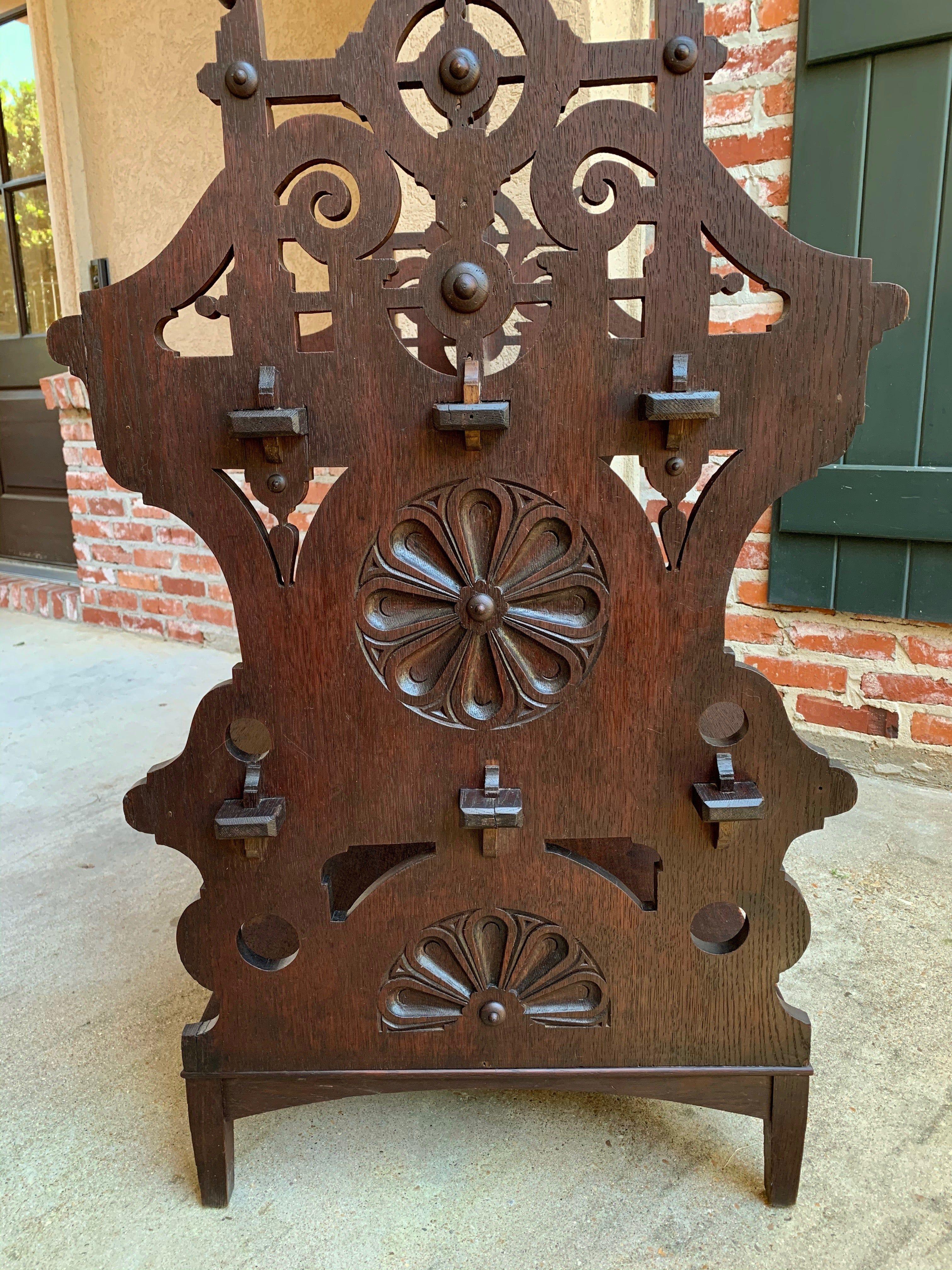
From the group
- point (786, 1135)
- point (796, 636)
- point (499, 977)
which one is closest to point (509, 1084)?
point (499, 977)

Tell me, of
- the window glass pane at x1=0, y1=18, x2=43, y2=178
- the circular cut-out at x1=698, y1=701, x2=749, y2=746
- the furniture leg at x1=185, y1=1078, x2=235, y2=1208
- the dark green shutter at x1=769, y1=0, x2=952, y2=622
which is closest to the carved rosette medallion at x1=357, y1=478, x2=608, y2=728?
the circular cut-out at x1=698, y1=701, x2=749, y2=746

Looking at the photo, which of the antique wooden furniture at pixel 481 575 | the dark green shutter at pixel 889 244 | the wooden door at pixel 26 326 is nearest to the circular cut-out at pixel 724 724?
the antique wooden furniture at pixel 481 575

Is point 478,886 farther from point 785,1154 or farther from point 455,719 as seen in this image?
point 785,1154

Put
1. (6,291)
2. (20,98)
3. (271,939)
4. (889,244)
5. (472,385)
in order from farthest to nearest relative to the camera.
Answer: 1. (6,291)
2. (20,98)
3. (889,244)
4. (271,939)
5. (472,385)

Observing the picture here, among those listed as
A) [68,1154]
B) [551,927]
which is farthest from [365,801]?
[68,1154]

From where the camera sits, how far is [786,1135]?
95cm

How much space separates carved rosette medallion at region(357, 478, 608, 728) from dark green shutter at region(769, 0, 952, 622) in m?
0.89

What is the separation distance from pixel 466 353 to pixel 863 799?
149cm

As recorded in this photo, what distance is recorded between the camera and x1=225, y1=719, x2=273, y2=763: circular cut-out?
0.91 metres

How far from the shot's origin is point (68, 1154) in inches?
41.4

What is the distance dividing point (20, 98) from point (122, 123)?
76 centimetres

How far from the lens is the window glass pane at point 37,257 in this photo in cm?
317

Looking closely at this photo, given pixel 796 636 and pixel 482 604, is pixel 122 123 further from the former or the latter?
pixel 482 604

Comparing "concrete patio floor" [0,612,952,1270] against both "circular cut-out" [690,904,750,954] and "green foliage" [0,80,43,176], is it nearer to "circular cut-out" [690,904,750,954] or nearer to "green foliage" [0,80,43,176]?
"circular cut-out" [690,904,750,954]
